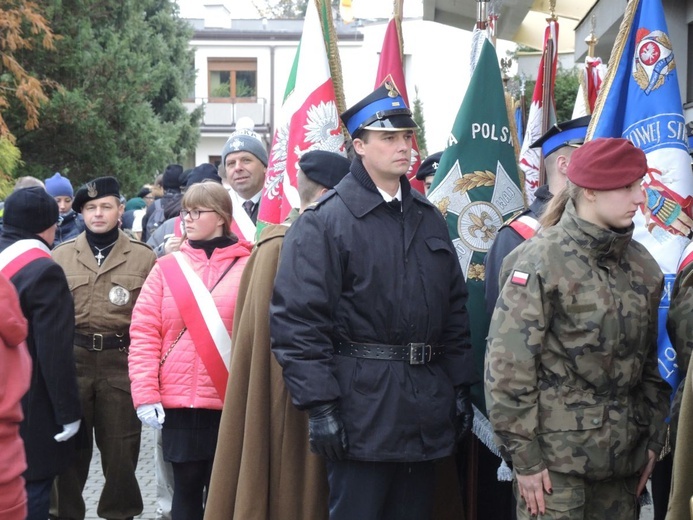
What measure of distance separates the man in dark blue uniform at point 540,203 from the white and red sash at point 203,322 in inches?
52.8

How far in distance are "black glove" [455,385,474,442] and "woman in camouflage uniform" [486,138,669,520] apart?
50 cm

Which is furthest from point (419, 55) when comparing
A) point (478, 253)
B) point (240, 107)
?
point (478, 253)

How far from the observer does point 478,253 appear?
528 cm

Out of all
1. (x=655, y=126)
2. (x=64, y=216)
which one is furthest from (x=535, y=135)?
(x=64, y=216)

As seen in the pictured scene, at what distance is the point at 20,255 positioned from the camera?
514 cm

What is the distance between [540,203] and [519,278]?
116cm

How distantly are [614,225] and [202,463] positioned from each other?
8.35ft

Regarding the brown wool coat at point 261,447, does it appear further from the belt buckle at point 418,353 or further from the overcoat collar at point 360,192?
the belt buckle at point 418,353

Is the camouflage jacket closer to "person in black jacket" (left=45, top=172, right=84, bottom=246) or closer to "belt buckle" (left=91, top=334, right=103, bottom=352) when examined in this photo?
"belt buckle" (left=91, top=334, right=103, bottom=352)

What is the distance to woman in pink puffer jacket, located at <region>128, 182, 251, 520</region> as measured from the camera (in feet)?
17.1

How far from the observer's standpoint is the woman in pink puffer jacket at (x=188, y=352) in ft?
17.1

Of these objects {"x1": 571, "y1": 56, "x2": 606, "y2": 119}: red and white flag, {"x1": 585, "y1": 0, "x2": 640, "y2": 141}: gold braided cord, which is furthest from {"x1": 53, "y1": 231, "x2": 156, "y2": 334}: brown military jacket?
{"x1": 571, "y1": 56, "x2": 606, "y2": 119}: red and white flag

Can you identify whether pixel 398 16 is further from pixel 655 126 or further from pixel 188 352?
pixel 188 352

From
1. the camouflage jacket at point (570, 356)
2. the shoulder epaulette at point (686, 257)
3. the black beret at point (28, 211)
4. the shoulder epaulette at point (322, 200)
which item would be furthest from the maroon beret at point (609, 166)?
the black beret at point (28, 211)
